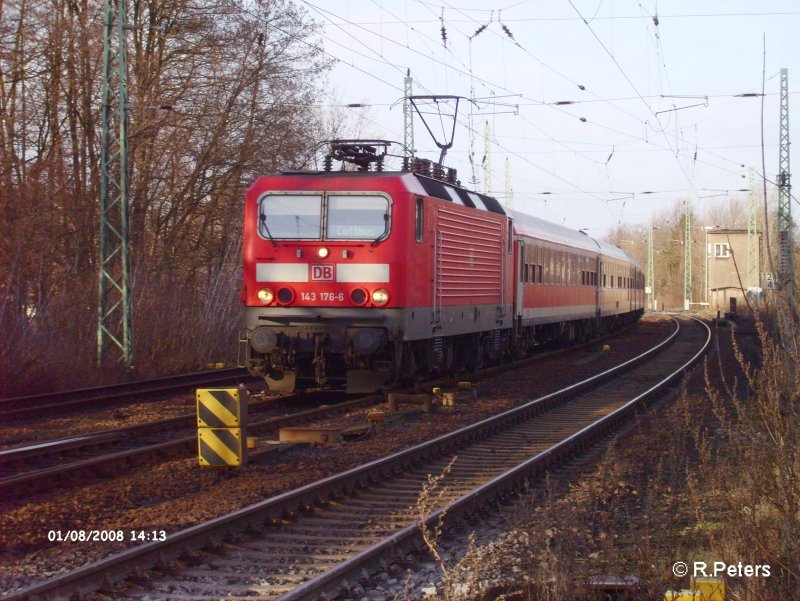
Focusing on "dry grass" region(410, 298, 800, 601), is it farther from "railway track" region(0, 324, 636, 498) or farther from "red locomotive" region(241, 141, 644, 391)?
"red locomotive" region(241, 141, 644, 391)

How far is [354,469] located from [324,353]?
5415mm

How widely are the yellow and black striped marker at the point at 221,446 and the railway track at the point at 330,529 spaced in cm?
112

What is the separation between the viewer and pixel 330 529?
7020 millimetres

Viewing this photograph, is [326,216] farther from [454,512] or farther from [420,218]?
[454,512]

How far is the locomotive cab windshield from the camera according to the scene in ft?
44.9

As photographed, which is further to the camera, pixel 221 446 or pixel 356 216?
pixel 356 216

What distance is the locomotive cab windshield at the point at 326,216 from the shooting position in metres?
13.7

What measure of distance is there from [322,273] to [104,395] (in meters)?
4.08

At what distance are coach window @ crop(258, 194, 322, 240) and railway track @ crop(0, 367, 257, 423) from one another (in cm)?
318

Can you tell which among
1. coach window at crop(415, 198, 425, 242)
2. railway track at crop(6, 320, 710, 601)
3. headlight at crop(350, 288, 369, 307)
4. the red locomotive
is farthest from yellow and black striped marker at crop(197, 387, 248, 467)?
coach window at crop(415, 198, 425, 242)

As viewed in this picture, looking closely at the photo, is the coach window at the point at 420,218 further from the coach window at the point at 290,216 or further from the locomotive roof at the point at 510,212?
the coach window at the point at 290,216
